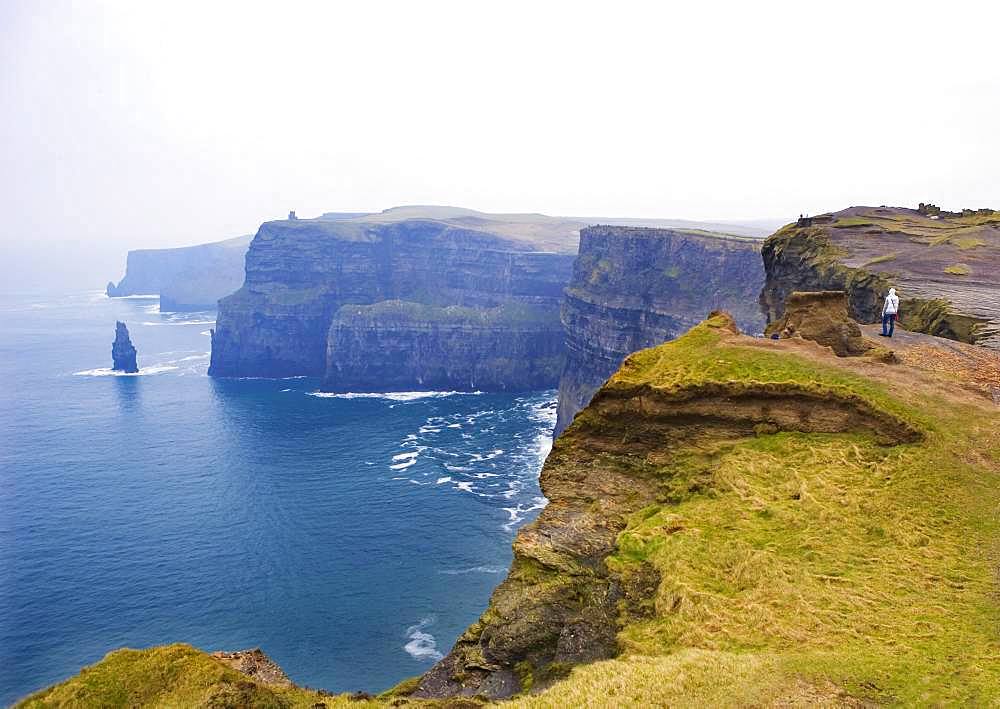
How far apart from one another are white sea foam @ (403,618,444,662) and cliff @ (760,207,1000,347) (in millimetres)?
42152

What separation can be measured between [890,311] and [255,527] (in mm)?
75188

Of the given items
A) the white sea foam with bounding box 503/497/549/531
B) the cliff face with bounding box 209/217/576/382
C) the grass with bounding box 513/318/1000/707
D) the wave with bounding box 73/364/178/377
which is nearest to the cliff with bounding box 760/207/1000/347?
the grass with bounding box 513/318/1000/707

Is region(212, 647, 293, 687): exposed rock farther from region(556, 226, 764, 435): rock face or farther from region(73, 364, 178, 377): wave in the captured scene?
region(73, 364, 178, 377): wave

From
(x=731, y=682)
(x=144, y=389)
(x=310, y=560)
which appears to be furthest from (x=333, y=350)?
(x=731, y=682)

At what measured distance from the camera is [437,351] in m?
176

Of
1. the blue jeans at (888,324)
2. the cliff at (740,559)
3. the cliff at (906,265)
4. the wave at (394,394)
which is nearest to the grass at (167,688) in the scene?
the cliff at (740,559)

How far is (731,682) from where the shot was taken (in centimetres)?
1216

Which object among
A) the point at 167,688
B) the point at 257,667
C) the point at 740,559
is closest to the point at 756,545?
the point at 740,559

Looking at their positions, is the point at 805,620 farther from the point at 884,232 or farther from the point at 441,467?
the point at 441,467

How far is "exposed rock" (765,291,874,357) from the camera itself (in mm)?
27422

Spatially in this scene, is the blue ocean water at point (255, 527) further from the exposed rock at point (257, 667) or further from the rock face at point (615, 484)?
the rock face at point (615, 484)

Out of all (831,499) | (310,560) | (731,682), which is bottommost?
(310,560)

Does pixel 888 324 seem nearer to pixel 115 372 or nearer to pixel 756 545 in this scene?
pixel 756 545

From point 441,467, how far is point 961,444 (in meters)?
88.8
